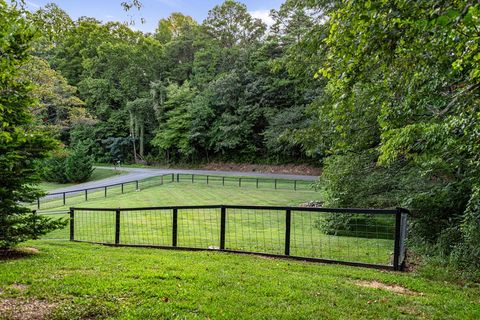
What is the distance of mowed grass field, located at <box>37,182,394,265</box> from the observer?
7441 millimetres

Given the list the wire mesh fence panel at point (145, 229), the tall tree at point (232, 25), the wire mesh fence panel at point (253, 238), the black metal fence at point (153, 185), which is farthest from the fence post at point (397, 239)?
the tall tree at point (232, 25)

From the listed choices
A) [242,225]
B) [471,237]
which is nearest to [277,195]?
[242,225]

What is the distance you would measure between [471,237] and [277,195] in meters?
14.7

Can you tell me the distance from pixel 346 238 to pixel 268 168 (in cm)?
2603

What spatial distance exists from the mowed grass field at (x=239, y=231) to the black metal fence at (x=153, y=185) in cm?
219

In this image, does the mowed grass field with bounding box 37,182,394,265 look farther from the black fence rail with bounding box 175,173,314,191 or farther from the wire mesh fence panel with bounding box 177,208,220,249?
the black fence rail with bounding box 175,173,314,191

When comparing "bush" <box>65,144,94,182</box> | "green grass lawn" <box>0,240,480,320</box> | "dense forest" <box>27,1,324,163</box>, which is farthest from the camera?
"dense forest" <box>27,1,324,163</box>

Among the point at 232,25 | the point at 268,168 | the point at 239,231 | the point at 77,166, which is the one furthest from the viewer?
the point at 232,25

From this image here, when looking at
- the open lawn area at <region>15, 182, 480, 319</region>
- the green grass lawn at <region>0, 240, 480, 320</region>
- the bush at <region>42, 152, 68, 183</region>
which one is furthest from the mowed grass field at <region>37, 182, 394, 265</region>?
the bush at <region>42, 152, 68, 183</region>

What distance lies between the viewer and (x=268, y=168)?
116 ft

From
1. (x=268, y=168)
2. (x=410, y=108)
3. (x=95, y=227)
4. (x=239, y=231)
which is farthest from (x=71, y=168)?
(x=410, y=108)

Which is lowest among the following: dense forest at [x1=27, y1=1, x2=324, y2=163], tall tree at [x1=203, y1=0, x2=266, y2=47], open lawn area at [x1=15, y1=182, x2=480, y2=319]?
open lawn area at [x1=15, y1=182, x2=480, y2=319]

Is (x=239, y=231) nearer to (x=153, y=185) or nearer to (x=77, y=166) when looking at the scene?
(x=153, y=185)

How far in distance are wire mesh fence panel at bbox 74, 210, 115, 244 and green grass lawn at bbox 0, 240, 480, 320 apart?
445cm
